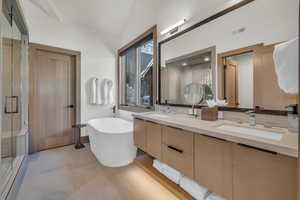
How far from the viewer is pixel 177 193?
5.16 ft

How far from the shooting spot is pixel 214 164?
1.13 metres

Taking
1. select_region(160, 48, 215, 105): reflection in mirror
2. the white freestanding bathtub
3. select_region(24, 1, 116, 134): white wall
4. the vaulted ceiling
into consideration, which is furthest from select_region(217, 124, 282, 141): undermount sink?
select_region(24, 1, 116, 134): white wall

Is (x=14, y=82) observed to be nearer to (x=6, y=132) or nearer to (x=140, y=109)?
(x=6, y=132)

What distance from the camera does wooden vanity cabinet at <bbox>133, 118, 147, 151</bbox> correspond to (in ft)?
6.74

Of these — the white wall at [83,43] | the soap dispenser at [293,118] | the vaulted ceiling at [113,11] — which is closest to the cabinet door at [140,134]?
the soap dispenser at [293,118]

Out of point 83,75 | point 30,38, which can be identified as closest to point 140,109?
point 83,75

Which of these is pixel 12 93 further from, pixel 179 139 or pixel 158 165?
pixel 179 139

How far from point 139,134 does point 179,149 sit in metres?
0.84

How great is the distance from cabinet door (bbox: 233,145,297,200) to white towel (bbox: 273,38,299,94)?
0.48 metres

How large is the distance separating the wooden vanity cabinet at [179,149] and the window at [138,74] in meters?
1.23

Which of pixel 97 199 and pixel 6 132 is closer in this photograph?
pixel 97 199

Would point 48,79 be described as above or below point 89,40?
below

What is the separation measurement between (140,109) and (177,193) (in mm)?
1787

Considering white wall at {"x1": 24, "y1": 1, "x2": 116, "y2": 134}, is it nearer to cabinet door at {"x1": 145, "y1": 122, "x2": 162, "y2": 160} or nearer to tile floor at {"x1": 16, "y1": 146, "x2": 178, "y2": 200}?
tile floor at {"x1": 16, "y1": 146, "x2": 178, "y2": 200}
